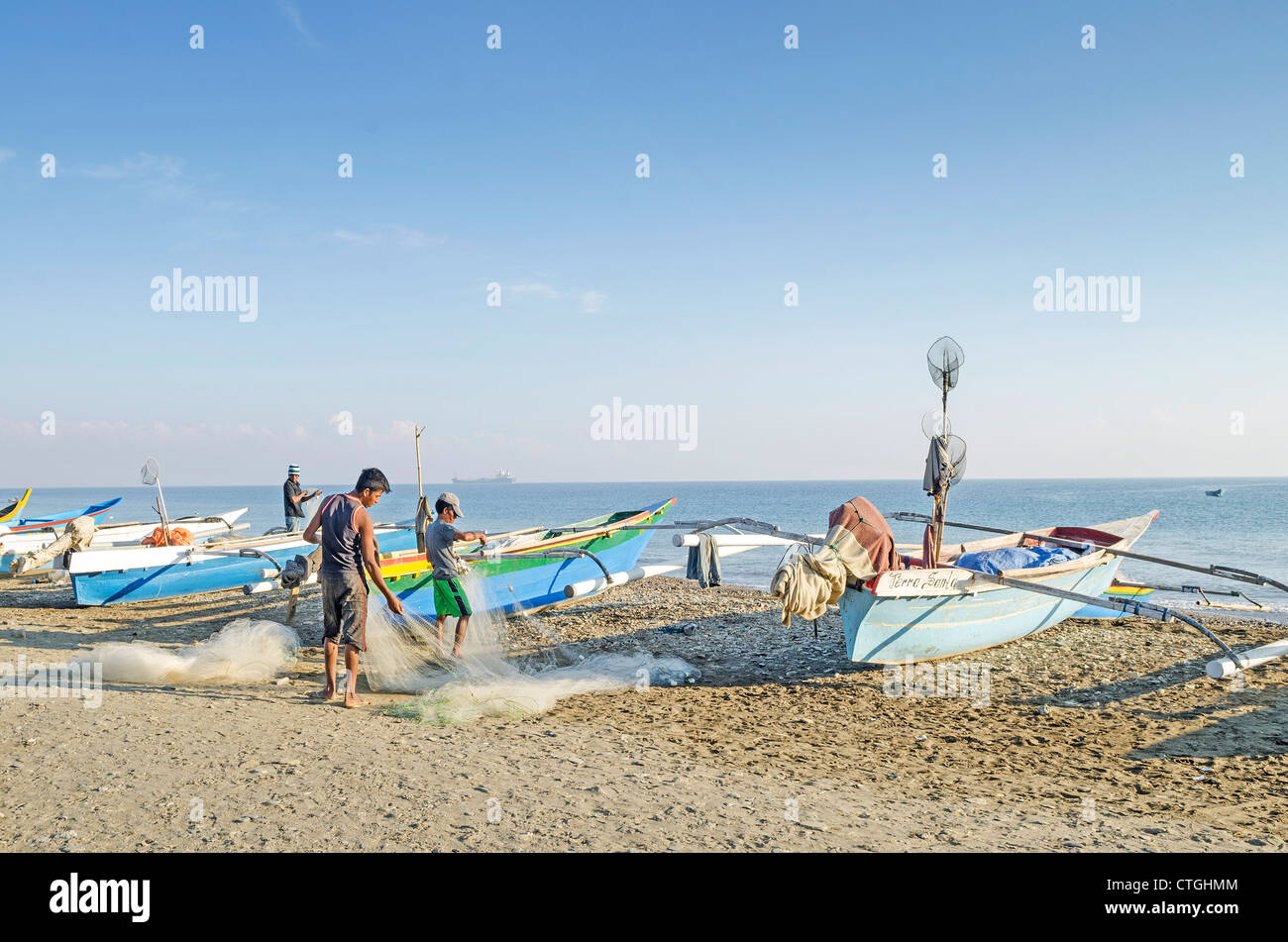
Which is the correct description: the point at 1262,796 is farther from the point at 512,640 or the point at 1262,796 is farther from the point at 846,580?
the point at 512,640

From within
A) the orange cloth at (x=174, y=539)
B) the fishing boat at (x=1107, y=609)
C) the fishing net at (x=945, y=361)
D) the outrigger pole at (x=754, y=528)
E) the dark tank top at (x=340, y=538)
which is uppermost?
the fishing net at (x=945, y=361)

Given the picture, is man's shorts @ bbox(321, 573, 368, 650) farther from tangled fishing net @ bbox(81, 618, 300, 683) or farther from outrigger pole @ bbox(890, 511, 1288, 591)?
outrigger pole @ bbox(890, 511, 1288, 591)

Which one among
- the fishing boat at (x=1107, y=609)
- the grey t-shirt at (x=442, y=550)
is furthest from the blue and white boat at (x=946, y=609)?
the grey t-shirt at (x=442, y=550)

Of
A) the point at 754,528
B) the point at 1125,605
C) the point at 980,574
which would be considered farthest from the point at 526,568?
the point at 1125,605

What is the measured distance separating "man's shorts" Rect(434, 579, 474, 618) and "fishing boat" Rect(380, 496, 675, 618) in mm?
262

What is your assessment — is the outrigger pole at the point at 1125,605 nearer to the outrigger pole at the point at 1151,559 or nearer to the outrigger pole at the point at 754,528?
the outrigger pole at the point at 1151,559

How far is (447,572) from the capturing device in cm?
870

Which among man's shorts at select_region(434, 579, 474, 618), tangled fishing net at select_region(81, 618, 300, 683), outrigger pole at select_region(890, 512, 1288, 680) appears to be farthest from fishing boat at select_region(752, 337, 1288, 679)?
tangled fishing net at select_region(81, 618, 300, 683)

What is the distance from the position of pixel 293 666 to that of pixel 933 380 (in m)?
8.94

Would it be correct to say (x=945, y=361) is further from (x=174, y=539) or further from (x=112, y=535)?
(x=112, y=535)

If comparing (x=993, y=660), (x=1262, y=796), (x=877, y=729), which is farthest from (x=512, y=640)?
(x=1262, y=796)

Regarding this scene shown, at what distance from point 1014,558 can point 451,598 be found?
8432mm

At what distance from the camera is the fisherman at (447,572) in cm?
871

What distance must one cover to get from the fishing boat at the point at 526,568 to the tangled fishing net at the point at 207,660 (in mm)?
1564
